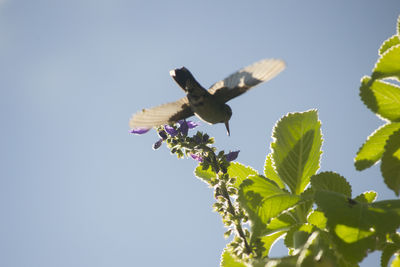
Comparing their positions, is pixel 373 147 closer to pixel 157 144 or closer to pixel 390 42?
pixel 390 42

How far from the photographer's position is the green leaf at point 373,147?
1.72m

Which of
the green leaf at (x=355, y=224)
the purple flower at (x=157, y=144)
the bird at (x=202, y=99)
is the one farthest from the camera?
the purple flower at (x=157, y=144)

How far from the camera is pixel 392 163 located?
5.24ft

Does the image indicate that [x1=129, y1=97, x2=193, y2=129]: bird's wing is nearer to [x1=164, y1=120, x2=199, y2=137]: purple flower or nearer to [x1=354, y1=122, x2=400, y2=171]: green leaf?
[x1=164, y1=120, x2=199, y2=137]: purple flower

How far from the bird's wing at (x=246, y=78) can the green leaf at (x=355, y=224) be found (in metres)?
0.81

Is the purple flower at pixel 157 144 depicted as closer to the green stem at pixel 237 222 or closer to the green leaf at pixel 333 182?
the green stem at pixel 237 222

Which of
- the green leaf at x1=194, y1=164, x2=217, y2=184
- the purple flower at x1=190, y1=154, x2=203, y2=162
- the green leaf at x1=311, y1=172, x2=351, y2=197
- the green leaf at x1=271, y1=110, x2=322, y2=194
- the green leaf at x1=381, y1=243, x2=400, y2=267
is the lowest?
the green leaf at x1=381, y1=243, x2=400, y2=267

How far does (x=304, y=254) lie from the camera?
111 cm

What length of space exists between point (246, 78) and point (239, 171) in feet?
1.85

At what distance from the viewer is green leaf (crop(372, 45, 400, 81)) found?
5.25ft

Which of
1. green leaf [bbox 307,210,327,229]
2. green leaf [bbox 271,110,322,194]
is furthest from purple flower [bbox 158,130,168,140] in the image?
green leaf [bbox 307,210,327,229]

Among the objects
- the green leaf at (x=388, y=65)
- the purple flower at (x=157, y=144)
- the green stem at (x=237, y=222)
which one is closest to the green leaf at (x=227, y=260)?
the green stem at (x=237, y=222)

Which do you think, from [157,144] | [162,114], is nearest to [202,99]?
[162,114]

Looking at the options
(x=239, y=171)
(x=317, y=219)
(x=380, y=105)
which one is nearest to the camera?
(x=380, y=105)
